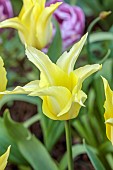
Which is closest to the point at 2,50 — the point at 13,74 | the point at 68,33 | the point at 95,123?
the point at 13,74

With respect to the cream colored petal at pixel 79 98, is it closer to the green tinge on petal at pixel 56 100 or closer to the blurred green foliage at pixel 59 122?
the green tinge on petal at pixel 56 100

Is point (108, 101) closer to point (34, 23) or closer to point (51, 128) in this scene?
point (34, 23)

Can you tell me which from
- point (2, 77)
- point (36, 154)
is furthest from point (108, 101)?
point (36, 154)

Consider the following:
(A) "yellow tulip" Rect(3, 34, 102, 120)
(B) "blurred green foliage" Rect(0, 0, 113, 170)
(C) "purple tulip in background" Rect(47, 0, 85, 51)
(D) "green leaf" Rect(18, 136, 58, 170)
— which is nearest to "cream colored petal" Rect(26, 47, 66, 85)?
(A) "yellow tulip" Rect(3, 34, 102, 120)

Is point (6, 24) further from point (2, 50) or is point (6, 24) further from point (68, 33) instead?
point (2, 50)

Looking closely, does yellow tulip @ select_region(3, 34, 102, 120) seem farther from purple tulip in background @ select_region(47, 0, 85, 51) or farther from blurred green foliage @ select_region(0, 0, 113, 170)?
purple tulip in background @ select_region(47, 0, 85, 51)

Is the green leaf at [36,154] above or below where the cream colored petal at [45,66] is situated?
below

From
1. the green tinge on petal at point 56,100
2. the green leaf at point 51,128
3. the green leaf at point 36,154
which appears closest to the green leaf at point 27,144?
the green leaf at point 36,154
